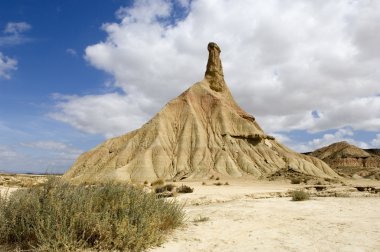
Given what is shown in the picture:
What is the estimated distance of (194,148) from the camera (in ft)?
173

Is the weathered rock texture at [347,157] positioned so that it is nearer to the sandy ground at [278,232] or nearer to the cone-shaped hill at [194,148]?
the cone-shaped hill at [194,148]

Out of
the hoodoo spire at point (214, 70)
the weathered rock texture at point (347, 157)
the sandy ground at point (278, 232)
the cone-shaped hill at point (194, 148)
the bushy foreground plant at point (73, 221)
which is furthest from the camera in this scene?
the weathered rock texture at point (347, 157)

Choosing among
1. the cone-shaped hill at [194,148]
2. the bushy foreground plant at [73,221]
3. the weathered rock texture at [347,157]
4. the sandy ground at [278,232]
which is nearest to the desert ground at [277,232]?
the sandy ground at [278,232]

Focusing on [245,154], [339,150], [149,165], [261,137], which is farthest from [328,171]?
[339,150]

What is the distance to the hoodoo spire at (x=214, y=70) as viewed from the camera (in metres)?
65.9

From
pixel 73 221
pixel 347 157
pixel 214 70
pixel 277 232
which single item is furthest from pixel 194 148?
pixel 347 157

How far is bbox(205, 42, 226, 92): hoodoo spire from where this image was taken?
216 ft

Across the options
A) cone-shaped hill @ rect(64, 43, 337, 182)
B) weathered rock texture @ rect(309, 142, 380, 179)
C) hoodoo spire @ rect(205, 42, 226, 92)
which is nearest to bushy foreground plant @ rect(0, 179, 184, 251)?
cone-shaped hill @ rect(64, 43, 337, 182)

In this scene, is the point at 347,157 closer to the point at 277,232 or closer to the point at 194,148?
the point at 194,148

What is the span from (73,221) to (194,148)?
4682 cm

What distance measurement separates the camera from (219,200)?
17.0 meters

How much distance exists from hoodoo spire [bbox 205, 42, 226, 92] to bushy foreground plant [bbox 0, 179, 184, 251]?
59.3m

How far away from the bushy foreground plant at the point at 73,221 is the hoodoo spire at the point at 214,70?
194 ft

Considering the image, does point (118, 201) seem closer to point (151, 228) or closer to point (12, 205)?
point (151, 228)
